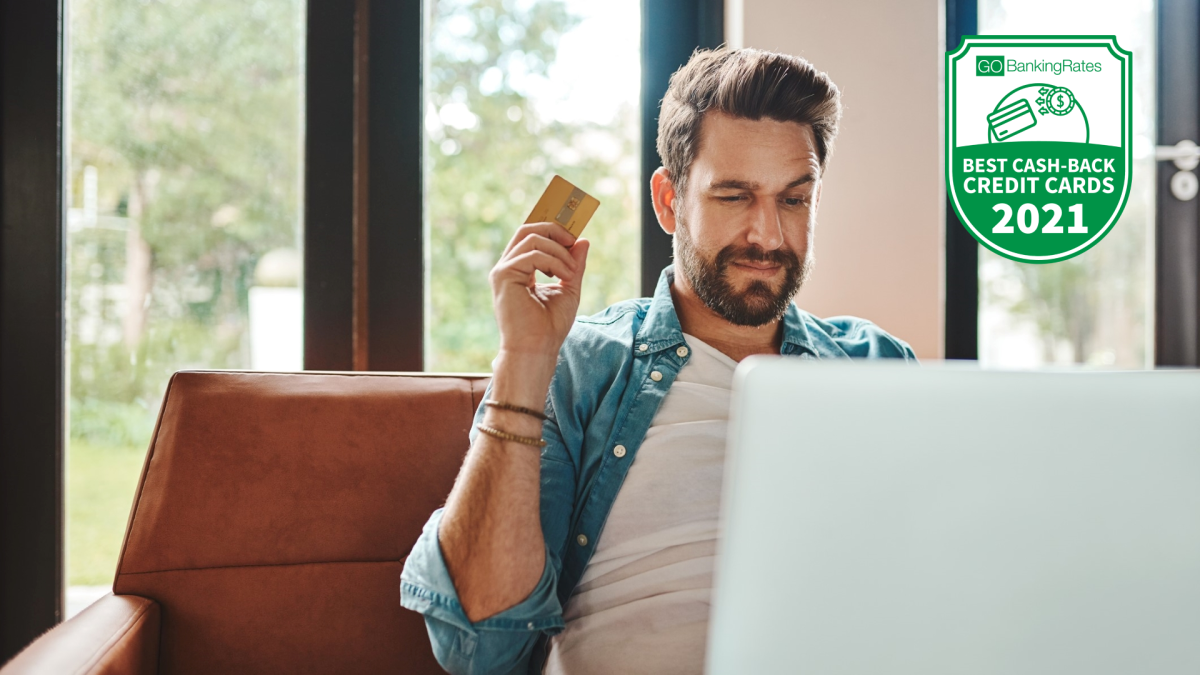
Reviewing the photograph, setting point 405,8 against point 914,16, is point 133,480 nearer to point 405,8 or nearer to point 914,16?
point 405,8

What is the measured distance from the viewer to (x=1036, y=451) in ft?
1.13

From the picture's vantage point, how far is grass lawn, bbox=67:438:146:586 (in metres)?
1.54

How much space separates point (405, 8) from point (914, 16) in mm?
1060

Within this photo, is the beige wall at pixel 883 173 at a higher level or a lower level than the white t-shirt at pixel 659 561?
higher

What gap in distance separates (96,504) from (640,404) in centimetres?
125

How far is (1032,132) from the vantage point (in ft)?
5.51

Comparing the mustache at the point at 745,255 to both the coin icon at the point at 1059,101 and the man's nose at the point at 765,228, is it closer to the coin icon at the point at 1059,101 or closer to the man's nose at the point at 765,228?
the man's nose at the point at 765,228

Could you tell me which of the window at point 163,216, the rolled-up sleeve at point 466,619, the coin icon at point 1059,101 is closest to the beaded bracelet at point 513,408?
the rolled-up sleeve at point 466,619

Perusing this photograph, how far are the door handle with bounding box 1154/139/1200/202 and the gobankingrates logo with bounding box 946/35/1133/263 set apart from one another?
96 mm

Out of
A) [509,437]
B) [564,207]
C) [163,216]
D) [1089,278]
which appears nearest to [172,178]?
[163,216]

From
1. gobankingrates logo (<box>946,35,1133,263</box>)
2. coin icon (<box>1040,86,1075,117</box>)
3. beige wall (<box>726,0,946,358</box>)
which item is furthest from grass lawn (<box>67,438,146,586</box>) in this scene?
coin icon (<box>1040,86,1075,117</box>)

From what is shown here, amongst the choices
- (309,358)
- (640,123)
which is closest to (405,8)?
(640,123)

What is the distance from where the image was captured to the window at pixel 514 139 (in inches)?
63.0

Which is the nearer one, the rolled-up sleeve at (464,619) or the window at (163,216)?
the rolled-up sleeve at (464,619)
